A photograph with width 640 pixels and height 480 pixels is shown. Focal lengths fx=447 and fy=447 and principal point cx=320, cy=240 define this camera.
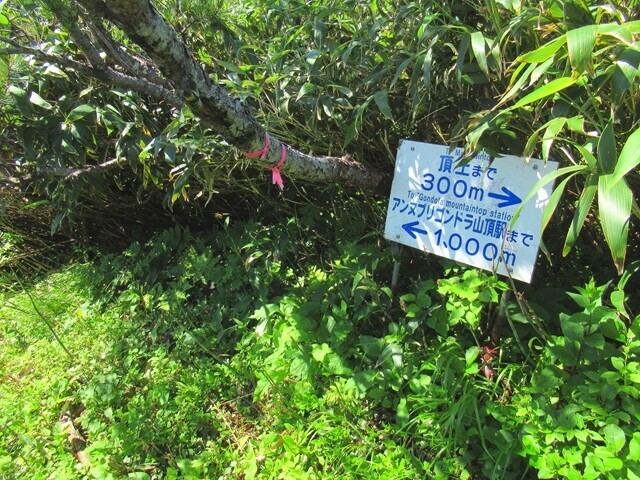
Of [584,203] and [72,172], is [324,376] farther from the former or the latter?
[72,172]

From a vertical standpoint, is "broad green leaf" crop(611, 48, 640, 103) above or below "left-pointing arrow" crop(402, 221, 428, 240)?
above

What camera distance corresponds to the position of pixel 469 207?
4.42 feet

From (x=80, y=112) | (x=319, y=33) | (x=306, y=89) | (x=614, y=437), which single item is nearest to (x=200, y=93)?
(x=306, y=89)

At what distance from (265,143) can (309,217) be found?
766mm

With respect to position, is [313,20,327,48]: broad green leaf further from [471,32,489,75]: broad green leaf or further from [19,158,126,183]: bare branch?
[19,158,126,183]: bare branch

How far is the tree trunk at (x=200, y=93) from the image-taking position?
0.84 meters

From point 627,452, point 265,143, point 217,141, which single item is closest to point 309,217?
point 217,141

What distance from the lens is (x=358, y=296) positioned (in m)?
1.55

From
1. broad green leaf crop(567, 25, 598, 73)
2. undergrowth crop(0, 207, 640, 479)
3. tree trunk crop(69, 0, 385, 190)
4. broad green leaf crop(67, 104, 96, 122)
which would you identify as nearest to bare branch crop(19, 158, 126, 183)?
broad green leaf crop(67, 104, 96, 122)

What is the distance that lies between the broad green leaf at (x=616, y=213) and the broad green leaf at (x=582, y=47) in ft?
0.74

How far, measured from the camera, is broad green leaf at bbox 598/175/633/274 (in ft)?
2.43

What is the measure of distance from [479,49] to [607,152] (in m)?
0.43

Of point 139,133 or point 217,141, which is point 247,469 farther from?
point 139,133

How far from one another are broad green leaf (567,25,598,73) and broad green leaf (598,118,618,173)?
143 mm
